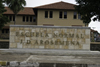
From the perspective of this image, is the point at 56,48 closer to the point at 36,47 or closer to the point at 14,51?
the point at 36,47

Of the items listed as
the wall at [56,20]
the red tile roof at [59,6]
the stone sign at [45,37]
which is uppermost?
the red tile roof at [59,6]

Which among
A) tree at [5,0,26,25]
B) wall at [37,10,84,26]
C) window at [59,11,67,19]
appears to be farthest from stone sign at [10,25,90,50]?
tree at [5,0,26,25]

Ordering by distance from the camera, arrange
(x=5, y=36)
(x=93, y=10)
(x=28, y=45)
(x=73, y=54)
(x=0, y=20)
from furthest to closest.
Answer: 1. (x=5, y=36)
2. (x=0, y=20)
3. (x=93, y=10)
4. (x=28, y=45)
5. (x=73, y=54)

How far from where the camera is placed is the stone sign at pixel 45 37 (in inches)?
528

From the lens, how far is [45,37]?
13.5 meters

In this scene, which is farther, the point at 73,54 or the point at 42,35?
the point at 42,35

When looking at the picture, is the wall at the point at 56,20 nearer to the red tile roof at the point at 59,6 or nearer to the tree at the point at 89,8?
the red tile roof at the point at 59,6

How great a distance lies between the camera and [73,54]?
12.2 meters

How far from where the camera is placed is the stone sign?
13.4 meters

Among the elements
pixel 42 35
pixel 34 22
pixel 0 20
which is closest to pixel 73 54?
pixel 42 35

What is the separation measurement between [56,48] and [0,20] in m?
28.2

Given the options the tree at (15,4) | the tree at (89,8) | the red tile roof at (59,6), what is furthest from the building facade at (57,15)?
the tree at (89,8)

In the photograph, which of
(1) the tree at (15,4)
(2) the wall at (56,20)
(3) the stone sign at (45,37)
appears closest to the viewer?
(3) the stone sign at (45,37)

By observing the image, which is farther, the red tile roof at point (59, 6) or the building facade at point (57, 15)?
the building facade at point (57, 15)
